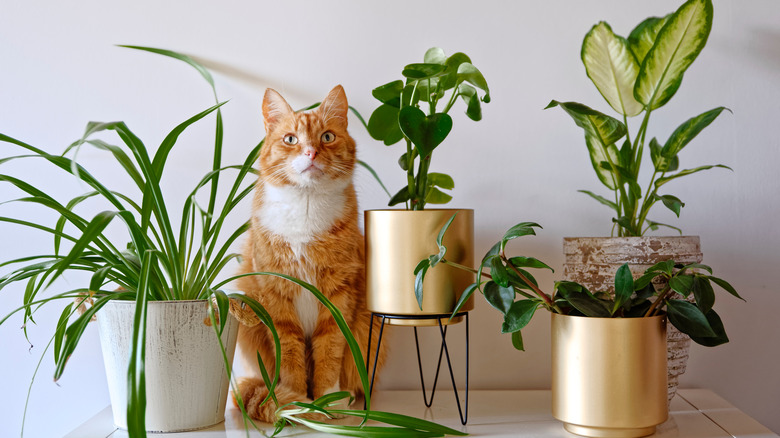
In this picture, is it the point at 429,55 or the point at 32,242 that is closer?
the point at 429,55

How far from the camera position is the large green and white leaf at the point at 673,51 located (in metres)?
0.94

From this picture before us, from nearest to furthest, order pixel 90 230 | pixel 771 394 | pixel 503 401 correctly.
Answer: pixel 90 230, pixel 503 401, pixel 771 394

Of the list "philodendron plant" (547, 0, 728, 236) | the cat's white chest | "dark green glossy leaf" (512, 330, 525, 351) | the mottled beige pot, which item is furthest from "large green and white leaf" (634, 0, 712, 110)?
the cat's white chest

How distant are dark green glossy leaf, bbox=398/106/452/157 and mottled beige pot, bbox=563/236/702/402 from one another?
0.32m

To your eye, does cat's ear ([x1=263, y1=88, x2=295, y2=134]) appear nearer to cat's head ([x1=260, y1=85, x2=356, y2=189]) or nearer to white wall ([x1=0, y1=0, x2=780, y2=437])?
cat's head ([x1=260, y1=85, x2=356, y2=189])

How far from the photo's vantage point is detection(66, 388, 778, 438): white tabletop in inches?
36.4

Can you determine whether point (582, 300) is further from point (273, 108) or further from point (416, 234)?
point (273, 108)

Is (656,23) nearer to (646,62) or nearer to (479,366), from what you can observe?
(646,62)

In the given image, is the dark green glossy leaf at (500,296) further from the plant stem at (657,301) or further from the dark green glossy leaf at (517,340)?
the plant stem at (657,301)

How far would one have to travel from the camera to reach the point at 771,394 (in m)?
1.24

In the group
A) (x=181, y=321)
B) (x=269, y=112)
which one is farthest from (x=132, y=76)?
(x=181, y=321)

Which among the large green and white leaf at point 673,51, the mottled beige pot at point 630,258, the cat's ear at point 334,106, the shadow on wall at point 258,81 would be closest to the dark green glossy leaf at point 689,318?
the mottled beige pot at point 630,258

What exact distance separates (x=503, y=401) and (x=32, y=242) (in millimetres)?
1047

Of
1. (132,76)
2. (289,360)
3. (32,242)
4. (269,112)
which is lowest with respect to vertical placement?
(289,360)
